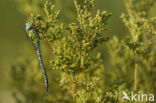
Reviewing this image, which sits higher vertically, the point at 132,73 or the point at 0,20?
the point at 0,20

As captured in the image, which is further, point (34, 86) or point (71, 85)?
point (34, 86)

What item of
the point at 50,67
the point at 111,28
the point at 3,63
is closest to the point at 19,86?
the point at 50,67

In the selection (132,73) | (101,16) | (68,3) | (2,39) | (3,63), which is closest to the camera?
(101,16)

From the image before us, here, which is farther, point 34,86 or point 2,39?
point 2,39

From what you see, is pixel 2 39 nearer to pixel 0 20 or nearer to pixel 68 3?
pixel 0 20

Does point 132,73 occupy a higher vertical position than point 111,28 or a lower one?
lower

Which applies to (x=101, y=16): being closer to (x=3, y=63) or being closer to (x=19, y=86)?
(x=19, y=86)

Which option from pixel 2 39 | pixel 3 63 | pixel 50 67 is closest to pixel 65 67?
pixel 50 67

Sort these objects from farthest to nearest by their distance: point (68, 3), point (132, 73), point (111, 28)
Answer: point (111, 28) < point (68, 3) < point (132, 73)

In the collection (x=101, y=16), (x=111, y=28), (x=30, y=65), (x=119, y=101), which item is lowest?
(x=119, y=101)
